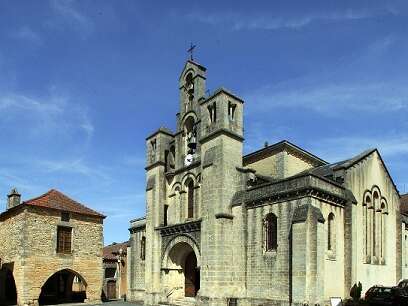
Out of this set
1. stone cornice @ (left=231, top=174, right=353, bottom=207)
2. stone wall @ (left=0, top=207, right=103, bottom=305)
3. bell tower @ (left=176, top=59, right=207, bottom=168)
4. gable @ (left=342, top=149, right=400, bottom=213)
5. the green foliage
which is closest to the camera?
stone cornice @ (left=231, top=174, right=353, bottom=207)

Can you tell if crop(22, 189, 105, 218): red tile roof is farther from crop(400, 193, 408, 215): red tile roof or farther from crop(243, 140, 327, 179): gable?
crop(400, 193, 408, 215): red tile roof

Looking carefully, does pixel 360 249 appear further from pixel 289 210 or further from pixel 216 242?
pixel 216 242

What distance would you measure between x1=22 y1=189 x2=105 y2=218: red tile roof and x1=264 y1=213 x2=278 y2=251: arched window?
15218 millimetres

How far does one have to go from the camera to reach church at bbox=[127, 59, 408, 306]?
72.4 feet

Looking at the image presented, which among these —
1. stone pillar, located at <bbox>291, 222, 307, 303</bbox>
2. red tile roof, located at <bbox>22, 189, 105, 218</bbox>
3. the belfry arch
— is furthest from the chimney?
stone pillar, located at <bbox>291, 222, 307, 303</bbox>

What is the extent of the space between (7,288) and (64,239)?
728cm

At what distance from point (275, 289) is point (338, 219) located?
4.97 meters

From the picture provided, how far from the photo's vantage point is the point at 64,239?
31.8 meters

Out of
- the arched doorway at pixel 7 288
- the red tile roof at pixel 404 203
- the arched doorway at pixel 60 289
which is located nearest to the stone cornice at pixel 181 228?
the arched doorway at pixel 60 289

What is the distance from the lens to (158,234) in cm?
2980

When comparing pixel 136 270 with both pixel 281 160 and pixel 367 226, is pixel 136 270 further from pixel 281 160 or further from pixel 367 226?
pixel 367 226

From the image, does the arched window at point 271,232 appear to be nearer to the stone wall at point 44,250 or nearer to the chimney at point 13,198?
the stone wall at point 44,250

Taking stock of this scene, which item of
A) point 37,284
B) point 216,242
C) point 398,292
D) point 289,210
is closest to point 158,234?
point 216,242

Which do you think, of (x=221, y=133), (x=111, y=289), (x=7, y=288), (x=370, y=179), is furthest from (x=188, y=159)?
(x=111, y=289)
